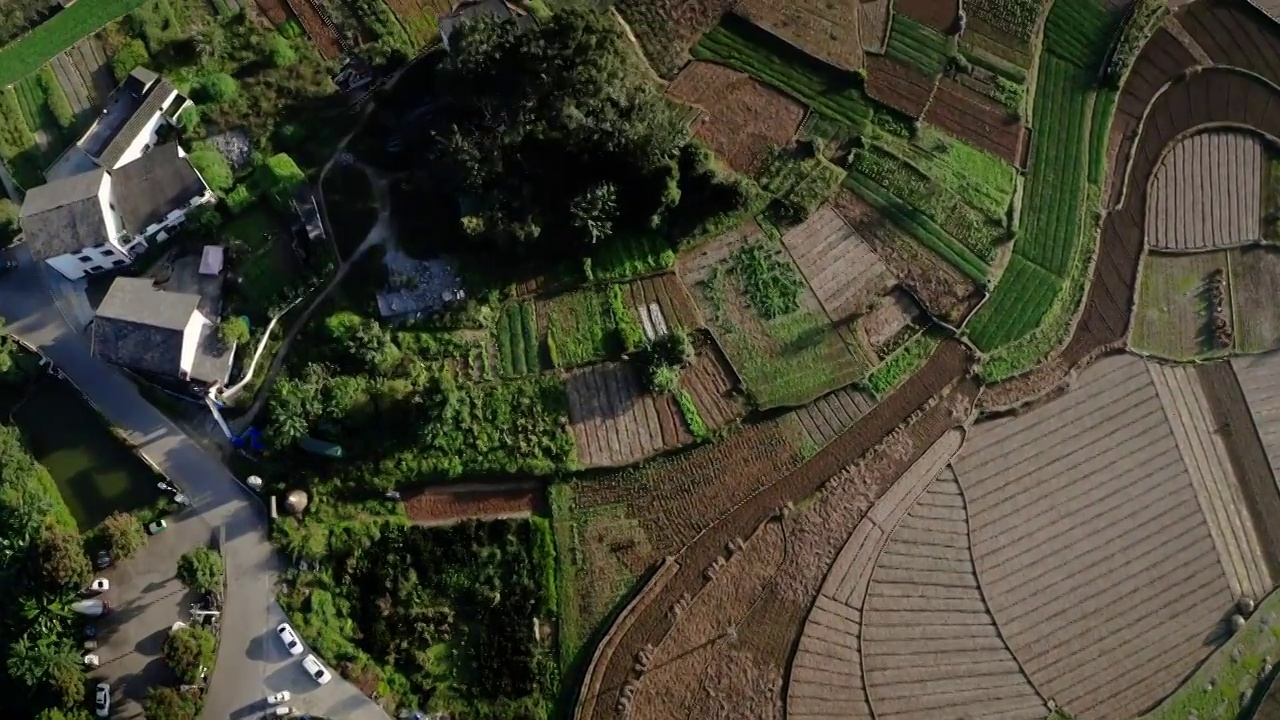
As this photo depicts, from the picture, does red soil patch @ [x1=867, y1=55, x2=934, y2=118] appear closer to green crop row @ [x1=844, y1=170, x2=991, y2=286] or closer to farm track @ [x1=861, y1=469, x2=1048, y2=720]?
green crop row @ [x1=844, y1=170, x2=991, y2=286]

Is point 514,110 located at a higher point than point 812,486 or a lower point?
higher

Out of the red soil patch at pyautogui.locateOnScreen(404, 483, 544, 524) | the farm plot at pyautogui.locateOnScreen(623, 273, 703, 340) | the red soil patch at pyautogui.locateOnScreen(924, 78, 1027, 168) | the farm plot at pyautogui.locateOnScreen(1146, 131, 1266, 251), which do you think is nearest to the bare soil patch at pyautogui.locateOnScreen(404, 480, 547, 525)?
→ the red soil patch at pyautogui.locateOnScreen(404, 483, 544, 524)

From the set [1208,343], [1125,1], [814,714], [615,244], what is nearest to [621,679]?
[814,714]

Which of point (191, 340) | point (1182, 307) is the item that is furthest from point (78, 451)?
point (1182, 307)

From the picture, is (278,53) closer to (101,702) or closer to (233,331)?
(233,331)

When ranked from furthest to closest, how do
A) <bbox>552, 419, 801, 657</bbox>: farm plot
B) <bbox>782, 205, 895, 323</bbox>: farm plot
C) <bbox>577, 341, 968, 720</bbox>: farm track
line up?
<bbox>782, 205, 895, 323</bbox>: farm plot → <bbox>552, 419, 801, 657</bbox>: farm plot → <bbox>577, 341, 968, 720</bbox>: farm track

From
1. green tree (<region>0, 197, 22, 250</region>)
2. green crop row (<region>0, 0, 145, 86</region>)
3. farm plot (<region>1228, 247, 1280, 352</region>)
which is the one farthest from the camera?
farm plot (<region>1228, 247, 1280, 352</region>)

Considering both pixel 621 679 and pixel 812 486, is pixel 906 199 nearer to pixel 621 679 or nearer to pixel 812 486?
pixel 812 486
